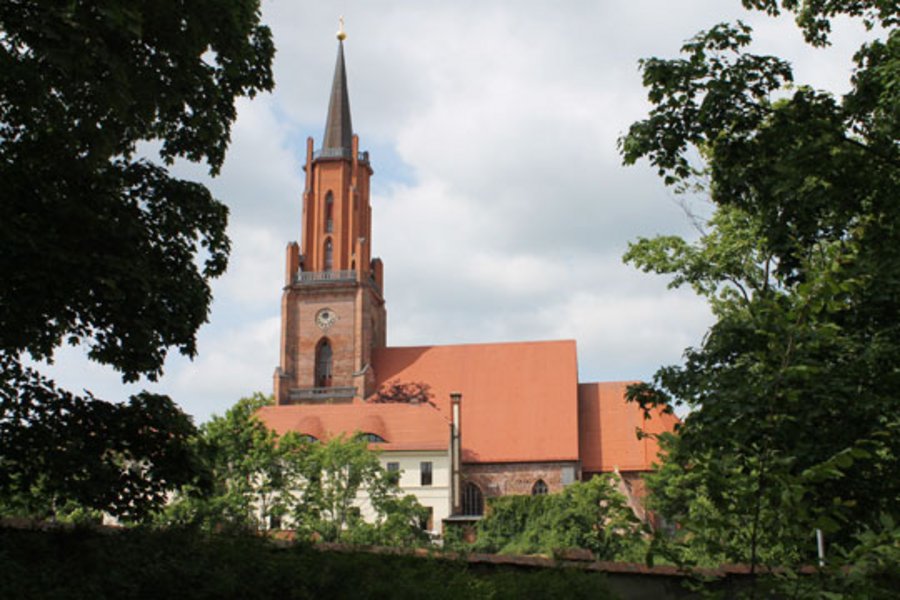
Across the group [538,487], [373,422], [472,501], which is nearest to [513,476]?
[538,487]

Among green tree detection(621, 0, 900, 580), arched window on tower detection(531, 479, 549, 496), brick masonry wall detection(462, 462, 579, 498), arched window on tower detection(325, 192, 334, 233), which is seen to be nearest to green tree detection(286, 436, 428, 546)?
brick masonry wall detection(462, 462, 579, 498)

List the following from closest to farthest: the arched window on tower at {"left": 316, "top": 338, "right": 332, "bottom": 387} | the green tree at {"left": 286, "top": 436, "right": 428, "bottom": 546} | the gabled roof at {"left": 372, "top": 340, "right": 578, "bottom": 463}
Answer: the green tree at {"left": 286, "top": 436, "right": 428, "bottom": 546} < the gabled roof at {"left": 372, "top": 340, "right": 578, "bottom": 463} < the arched window on tower at {"left": 316, "top": 338, "right": 332, "bottom": 387}

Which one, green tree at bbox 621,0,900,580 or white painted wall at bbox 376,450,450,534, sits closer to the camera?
green tree at bbox 621,0,900,580

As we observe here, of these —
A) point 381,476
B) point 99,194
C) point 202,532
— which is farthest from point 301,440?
point 202,532

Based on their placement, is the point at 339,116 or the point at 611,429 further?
the point at 339,116

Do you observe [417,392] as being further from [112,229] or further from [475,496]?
[112,229]

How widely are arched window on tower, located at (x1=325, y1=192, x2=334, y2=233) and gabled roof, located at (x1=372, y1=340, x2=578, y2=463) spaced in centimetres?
777

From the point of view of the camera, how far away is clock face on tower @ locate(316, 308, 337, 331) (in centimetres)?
5466

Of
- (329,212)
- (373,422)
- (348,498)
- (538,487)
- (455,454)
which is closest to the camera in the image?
(348,498)

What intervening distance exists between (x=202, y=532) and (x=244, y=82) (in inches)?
Answer: 226

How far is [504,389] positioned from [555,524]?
14217 millimetres

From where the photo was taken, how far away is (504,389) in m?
53.2

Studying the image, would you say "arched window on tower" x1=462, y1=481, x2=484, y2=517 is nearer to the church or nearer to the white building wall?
the church

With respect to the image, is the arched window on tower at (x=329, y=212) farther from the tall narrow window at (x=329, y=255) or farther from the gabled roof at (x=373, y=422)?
the gabled roof at (x=373, y=422)
